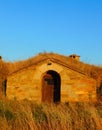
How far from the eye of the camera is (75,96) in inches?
808

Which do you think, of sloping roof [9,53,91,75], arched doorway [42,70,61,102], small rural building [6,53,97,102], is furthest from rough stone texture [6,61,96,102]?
arched doorway [42,70,61,102]

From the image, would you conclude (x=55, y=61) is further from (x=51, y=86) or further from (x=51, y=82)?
(x=51, y=86)

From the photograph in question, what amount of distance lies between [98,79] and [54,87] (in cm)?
311

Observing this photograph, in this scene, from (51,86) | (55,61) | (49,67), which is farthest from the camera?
(51,86)

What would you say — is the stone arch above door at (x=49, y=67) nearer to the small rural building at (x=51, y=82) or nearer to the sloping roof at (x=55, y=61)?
the small rural building at (x=51, y=82)

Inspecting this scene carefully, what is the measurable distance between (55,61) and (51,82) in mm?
1537

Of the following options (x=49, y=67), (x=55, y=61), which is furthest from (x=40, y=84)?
(x=55, y=61)

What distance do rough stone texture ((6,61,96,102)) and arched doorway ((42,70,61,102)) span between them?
387 mm

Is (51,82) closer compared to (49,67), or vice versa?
(49,67)

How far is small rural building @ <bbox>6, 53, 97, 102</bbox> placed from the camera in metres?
20.6

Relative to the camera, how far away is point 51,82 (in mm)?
21656

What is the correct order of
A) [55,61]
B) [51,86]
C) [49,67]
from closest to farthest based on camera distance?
1. [55,61]
2. [49,67]
3. [51,86]

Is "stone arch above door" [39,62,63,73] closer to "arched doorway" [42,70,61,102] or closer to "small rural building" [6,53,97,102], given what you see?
"small rural building" [6,53,97,102]

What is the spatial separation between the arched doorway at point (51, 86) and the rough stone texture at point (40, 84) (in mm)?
387
